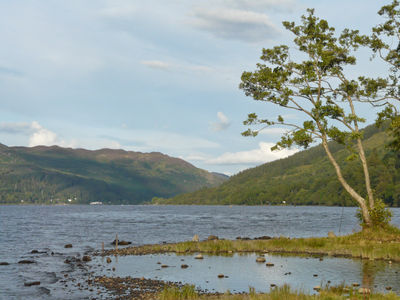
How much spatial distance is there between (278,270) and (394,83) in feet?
96.5

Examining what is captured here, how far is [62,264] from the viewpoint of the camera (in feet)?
151

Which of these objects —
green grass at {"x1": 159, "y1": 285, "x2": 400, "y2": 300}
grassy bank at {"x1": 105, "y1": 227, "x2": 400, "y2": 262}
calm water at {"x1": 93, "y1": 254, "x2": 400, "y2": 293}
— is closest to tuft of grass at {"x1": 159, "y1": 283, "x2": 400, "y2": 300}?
green grass at {"x1": 159, "y1": 285, "x2": 400, "y2": 300}

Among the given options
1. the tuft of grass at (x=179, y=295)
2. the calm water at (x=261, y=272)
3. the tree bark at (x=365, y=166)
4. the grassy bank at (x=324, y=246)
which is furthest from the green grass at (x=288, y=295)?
the tree bark at (x=365, y=166)

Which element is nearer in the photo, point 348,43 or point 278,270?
point 278,270

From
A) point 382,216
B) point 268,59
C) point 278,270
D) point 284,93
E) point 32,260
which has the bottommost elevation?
point 32,260

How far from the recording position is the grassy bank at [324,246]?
39.4 meters

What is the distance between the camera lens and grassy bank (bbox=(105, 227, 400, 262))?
39438 millimetres

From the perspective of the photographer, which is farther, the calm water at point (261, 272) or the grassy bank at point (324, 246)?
the grassy bank at point (324, 246)

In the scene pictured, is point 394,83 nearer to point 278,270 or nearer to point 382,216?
point 382,216

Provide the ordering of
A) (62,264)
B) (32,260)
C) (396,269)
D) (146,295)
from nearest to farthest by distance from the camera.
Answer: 1. (146,295)
2. (396,269)
3. (62,264)
4. (32,260)

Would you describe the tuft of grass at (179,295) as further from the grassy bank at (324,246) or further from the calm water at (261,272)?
the grassy bank at (324,246)

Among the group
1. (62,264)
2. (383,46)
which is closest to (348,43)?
(383,46)

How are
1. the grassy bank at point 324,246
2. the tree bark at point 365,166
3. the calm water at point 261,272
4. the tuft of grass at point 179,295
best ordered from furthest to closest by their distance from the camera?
1. the tree bark at point 365,166
2. the grassy bank at point 324,246
3. the calm water at point 261,272
4. the tuft of grass at point 179,295

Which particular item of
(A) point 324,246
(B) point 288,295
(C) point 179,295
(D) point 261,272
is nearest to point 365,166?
(A) point 324,246
